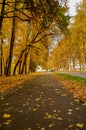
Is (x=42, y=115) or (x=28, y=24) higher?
(x=28, y=24)

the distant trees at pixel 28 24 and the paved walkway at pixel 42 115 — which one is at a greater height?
the distant trees at pixel 28 24

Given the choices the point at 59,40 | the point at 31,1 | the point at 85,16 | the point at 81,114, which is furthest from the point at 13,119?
the point at 85,16

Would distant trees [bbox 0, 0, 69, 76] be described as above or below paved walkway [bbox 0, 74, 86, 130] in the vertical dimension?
above

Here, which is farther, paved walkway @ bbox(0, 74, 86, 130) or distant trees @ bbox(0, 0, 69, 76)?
distant trees @ bbox(0, 0, 69, 76)

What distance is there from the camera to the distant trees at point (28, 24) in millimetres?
17000

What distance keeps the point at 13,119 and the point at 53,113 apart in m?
1.38

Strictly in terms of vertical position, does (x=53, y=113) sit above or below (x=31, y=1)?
below

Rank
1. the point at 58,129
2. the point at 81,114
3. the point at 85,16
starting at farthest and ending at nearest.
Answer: the point at 85,16 → the point at 81,114 → the point at 58,129

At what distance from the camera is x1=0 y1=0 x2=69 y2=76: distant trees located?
669 inches

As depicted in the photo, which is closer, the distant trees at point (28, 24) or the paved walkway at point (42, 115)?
the paved walkway at point (42, 115)

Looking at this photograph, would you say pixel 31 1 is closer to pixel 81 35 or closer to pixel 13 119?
pixel 13 119

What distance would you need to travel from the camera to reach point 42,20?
18.1 meters

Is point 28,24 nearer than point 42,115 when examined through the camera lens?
No

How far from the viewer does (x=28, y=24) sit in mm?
38719
